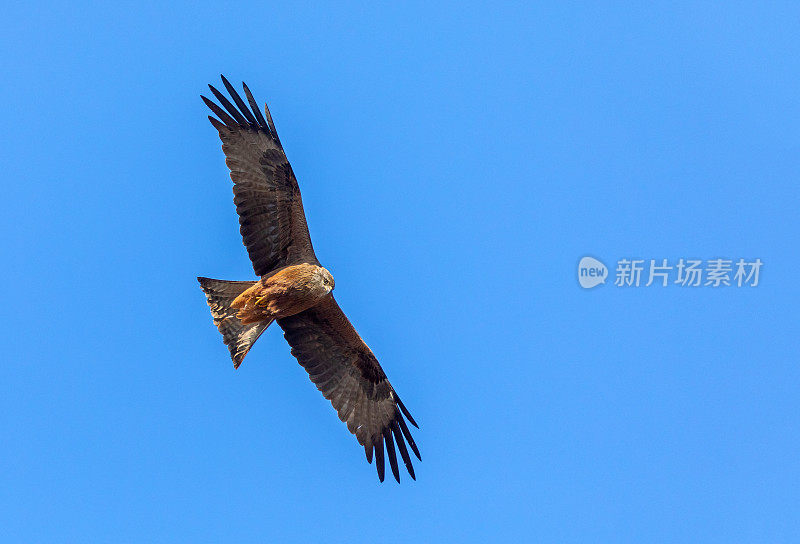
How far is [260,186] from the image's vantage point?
12.8m

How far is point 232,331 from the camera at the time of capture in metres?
13.0

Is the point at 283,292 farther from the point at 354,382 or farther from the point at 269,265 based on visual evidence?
the point at 354,382

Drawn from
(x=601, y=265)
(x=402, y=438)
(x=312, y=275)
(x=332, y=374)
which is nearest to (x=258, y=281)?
(x=312, y=275)

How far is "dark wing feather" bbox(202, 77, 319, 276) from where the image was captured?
501 inches

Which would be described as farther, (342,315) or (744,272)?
(744,272)

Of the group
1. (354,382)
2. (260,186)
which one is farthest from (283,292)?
(354,382)

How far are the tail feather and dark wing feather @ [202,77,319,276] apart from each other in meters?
0.44

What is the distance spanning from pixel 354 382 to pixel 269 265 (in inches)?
71.3

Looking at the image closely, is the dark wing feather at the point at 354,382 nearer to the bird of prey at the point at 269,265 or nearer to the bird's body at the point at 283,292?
the bird of prey at the point at 269,265

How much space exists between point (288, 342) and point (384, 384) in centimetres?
126

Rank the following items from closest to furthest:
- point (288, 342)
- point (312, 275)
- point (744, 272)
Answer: point (312, 275) → point (288, 342) → point (744, 272)

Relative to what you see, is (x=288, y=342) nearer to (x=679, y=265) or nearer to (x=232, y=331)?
(x=232, y=331)

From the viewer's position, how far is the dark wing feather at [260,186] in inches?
501

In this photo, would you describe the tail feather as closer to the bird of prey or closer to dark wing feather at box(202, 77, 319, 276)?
the bird of prey
